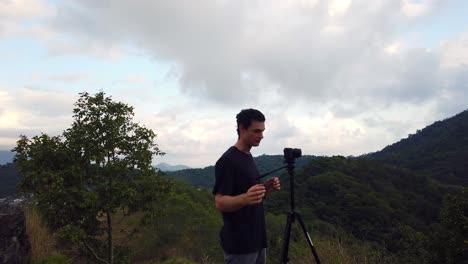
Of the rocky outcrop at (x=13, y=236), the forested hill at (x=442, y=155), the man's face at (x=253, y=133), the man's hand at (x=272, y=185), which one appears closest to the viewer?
the man's face at (x=253, y=133)

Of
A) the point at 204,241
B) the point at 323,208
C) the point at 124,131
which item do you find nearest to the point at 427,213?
the point at 323,208

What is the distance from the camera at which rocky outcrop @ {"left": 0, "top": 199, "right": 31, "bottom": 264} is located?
18.3ft

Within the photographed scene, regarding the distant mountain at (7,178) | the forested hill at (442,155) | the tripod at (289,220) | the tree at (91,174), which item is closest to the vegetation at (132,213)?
the tree at (91,174)

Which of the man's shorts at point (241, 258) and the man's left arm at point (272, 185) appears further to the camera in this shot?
the man's left arm at point (272, 185)

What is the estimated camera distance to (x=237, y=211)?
2676mm

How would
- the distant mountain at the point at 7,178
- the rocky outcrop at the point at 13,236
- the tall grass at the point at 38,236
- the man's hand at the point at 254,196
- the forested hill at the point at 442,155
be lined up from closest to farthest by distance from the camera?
1. the man's hand at the point at 254,196
2. the rocky outcrop at the point at 13,236
3. the tall grass at the point at 38,236
4. the distant mountain at the point at 7,178
5. the forested hill at the point at 442,155

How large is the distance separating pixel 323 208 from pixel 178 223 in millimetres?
30129

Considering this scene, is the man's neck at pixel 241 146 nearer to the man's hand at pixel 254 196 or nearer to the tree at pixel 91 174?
the man's hand at pixel 254 196

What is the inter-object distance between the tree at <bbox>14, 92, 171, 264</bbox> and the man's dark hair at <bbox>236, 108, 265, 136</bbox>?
11.6ft

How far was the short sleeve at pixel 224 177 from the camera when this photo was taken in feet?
8.63

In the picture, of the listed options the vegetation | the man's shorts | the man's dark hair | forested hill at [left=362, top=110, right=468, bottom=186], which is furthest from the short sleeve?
forested hill at [left=362, top=110, right=468, bottom=186]

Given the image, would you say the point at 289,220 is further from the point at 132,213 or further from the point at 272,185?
the point at 132,213

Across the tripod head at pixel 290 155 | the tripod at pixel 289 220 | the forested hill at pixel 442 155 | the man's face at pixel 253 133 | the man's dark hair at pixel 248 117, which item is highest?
the forested hill at pixel 442 155

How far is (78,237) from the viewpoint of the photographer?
5594 mm
